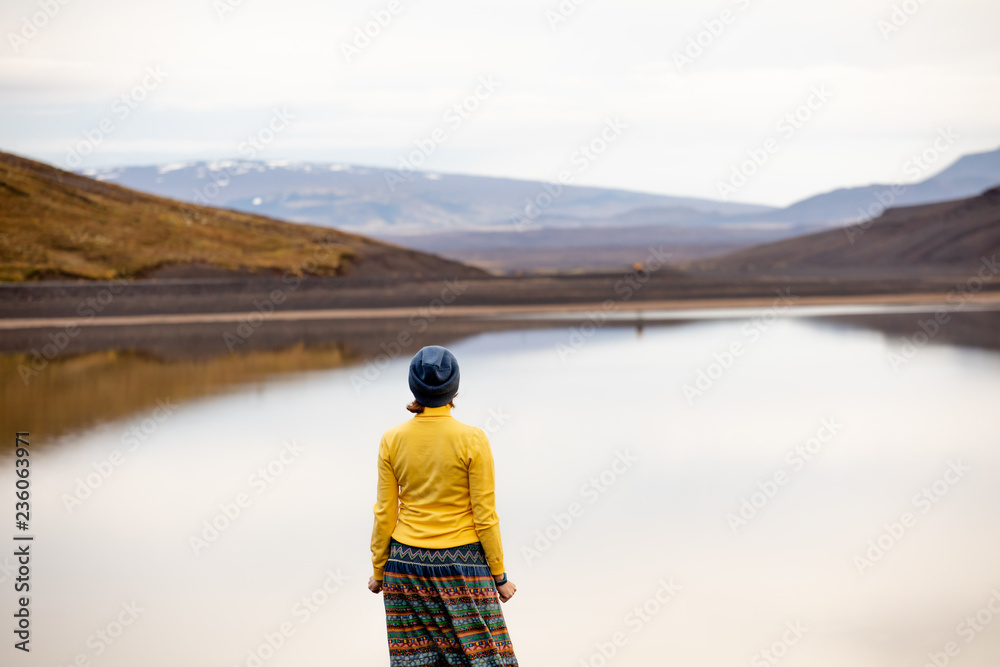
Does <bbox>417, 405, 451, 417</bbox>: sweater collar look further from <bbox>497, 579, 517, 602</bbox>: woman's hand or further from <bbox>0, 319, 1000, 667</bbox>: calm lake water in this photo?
<bbox>0, 319, 1000, 667</bbox>: calm lake water

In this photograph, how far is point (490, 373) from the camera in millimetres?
14266

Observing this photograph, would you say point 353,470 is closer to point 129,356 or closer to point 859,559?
point 859,559

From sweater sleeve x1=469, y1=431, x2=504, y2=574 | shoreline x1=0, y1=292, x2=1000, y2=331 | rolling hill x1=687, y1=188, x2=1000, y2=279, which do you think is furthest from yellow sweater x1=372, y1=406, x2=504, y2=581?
rolling hill x1=687, y1=188, x2=1000, y2=279

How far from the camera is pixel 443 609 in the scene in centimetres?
349

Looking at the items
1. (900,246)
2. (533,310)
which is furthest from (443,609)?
(900,246)

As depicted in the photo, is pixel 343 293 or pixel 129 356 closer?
pixel 129 356

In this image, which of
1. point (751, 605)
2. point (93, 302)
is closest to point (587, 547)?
point (751, 605)

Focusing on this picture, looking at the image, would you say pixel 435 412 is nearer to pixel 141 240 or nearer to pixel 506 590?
pixel 506 590

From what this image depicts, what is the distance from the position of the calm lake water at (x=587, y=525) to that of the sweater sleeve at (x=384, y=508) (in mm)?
1366

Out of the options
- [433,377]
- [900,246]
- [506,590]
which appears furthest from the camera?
[900,246]

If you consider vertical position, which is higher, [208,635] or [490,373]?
[490,373]

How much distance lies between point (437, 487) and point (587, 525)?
346 cm

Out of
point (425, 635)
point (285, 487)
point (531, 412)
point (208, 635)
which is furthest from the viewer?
point (531, 412)

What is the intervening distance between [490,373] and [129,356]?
6135mm
